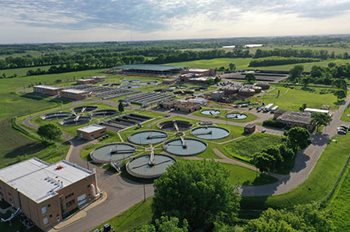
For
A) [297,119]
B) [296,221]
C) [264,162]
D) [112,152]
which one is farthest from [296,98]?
[296,221]

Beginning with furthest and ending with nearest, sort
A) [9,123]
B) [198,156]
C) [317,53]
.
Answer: [317,53], [9,123], [198,156]

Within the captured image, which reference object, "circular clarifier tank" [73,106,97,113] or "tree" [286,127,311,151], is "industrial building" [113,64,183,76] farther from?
"tree" [286,127,311,151]

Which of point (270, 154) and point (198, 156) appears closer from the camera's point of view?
point (270, 154)

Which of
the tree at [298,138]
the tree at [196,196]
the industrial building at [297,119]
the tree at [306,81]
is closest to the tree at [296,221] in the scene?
the tree at [196,196]

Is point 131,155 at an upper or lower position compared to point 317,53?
lower

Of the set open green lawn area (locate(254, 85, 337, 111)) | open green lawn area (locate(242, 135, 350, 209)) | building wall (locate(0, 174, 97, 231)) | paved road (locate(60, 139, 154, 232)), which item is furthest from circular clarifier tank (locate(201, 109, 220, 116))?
building wall (locate(0, 174, 97, 231))

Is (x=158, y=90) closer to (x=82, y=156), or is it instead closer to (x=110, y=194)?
(x=82, y=156)

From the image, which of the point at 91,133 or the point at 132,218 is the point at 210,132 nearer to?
the point at 91,133

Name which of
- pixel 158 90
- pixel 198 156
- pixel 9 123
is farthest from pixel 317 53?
pixel 9 123
